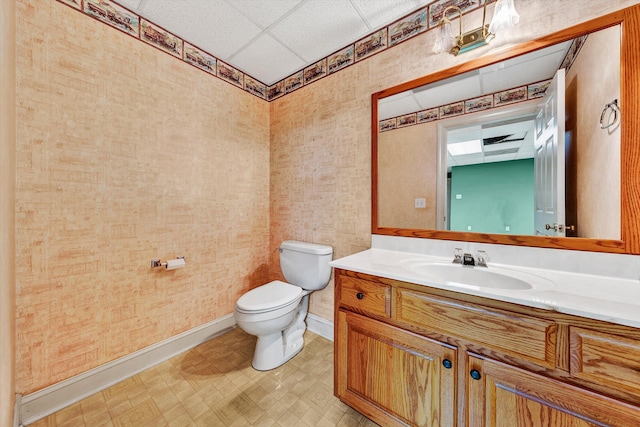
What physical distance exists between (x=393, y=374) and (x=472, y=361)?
1.13 ft

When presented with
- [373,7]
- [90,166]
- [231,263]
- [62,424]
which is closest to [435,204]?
[373,7]

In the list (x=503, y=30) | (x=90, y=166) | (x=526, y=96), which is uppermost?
(x=503, y=30)

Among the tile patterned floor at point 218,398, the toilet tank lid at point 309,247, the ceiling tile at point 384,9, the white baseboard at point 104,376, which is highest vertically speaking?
the ceiling tile at point 384,9

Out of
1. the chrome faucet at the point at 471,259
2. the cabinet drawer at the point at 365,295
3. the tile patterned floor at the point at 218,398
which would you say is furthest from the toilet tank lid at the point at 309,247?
the chrome faucet at the point at 471,259

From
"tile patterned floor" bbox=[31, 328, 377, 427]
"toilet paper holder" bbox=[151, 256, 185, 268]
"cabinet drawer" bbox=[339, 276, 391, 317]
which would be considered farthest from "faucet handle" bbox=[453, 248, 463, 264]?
"toilet paper holder" bbox=[151, 256, 185, 268]

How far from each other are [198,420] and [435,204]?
1751 mm

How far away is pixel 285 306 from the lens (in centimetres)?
149

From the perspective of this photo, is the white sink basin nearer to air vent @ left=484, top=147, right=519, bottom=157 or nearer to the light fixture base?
air vent @ left=484, top=147, right=519, bottom=157

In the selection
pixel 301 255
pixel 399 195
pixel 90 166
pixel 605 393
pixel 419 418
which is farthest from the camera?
pixel 301 255

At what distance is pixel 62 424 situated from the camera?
3.68ft

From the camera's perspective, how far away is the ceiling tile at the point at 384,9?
1344mm

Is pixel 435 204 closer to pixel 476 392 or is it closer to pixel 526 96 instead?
pixel 526 96

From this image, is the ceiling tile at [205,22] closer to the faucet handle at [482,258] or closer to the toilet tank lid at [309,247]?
the toilet tank lid at [309,247]

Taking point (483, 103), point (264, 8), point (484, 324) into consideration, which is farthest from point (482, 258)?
point (264, 8)
